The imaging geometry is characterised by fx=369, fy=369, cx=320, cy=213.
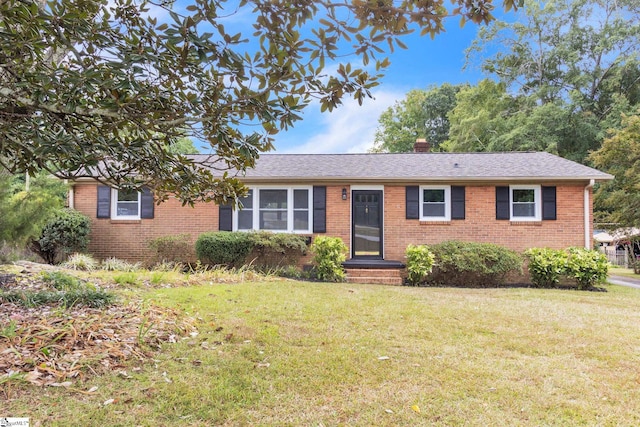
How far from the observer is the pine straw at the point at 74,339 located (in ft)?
9.81

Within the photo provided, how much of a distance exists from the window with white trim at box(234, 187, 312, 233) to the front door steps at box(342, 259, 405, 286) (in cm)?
199

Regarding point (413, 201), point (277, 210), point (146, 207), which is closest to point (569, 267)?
point (413, 201)

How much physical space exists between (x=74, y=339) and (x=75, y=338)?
0.02m

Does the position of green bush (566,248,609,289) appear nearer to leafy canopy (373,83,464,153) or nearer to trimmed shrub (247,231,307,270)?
trimmed shrub (247,231,307,270)

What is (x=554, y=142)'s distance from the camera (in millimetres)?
19766

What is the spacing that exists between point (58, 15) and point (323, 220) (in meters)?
9.10

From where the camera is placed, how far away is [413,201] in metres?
11.1

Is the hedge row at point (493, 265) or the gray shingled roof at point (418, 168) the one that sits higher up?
the gray shingled roof at point (418, 168)

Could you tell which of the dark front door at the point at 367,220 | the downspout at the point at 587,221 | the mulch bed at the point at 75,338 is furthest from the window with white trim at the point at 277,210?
the downspout at the point at 587,221

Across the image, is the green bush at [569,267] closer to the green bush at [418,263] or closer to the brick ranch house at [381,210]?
the brick ranch house at [381,210]

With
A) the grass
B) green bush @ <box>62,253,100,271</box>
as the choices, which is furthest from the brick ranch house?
the grass

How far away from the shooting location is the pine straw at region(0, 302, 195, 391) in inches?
118

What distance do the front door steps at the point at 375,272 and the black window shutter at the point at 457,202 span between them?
240cm

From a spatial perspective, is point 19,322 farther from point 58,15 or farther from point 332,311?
point 332,311
